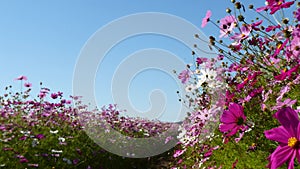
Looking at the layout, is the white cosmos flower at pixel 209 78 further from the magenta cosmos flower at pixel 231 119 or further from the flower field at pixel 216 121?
the magenta cosmos flower at pixel 231 119

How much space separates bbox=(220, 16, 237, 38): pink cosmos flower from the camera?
2604 millimetres

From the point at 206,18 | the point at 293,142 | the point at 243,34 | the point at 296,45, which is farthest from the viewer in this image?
the point at 206,18

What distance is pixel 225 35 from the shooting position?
262cm

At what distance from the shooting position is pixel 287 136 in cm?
113

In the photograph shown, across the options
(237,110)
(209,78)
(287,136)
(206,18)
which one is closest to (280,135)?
(287,136)

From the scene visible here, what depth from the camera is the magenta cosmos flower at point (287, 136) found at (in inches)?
43.2

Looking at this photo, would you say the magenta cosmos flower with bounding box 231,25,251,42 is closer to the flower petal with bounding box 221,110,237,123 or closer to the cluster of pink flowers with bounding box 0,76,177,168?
the flower petal with bounding box 221,110,237,123

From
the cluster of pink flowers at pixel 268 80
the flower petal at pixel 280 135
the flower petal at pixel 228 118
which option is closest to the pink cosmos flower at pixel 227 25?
the cluster of pink flowers at pixel 268 80

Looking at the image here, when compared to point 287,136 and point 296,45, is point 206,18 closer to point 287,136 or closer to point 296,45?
point 296,45

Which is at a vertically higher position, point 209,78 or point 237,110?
point 209,78

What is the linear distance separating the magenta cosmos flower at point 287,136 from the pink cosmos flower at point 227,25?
60.7 inches

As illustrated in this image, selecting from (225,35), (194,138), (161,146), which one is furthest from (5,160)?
(161,146)

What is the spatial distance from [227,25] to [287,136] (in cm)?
165

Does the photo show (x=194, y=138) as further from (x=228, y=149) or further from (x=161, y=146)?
(x=161, y=146)
